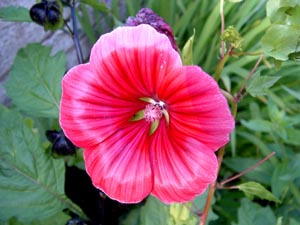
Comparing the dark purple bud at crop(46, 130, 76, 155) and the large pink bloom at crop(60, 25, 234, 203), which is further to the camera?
the dark purple bud at crop(46, 130, 76, 155)

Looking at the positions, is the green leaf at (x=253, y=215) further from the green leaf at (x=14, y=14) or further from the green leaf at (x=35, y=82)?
the green leaf at (x=14, y=14)

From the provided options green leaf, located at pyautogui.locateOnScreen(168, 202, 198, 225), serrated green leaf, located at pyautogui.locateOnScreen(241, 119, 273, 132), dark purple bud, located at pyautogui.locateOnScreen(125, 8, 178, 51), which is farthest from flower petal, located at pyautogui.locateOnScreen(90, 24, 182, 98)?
serrated green leaf, located at pyautogui.locateOnScreen(241, 119, 273, 132)

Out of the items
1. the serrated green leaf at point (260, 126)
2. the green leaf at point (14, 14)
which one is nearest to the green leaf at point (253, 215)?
the serrated green leaf at point (260, 126)

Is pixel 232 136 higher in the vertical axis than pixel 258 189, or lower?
lower

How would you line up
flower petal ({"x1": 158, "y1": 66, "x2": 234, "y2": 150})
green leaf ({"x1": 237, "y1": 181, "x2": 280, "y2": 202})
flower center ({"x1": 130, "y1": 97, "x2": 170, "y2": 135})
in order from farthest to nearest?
green leaf ({"x1": 237, "y1": 181, "x2": 280, "y2": 202})
flower center ({"x1": 130, "y1": 97, "x2": 170, "y2": 135})
flower petal ({"x1": 158, "y1": 66, "x2": 234, "y2": 150})

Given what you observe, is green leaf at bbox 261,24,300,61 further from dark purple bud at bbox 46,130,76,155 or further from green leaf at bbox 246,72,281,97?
dark purple bud at bbox 46,130,76,155

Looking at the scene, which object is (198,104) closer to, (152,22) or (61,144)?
(152,22)

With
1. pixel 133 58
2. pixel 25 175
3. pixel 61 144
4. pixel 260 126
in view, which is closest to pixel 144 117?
pixel 133 58
